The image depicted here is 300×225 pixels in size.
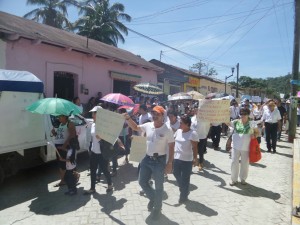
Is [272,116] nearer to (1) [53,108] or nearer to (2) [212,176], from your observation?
(2) [212,176]

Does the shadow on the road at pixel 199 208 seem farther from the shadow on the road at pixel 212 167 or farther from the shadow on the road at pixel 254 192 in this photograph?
the shadow on the road at pixel 212 167

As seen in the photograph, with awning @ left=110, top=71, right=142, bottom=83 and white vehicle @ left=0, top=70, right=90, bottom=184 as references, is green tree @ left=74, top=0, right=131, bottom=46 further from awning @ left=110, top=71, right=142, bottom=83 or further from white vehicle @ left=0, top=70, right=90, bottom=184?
white vehicle @ left=0, top=70, right=90, bottom=184

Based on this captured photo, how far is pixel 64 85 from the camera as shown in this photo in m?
12.9

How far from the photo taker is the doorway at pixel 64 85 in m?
12.5

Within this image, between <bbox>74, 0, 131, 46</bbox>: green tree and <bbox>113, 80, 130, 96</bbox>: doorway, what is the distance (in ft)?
49.5

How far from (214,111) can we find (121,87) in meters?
10.8

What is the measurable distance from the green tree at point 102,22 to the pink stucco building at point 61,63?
14735 mm

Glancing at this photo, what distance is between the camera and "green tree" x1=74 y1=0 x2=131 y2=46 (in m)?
30.6

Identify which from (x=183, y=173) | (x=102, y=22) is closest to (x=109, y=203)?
(x=183, y=173)

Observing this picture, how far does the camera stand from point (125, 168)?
759 cm

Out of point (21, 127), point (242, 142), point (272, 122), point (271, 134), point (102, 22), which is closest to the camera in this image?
point (21, 127)

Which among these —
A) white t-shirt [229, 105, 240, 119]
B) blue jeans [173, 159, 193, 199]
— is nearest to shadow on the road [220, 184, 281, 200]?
blue jeans [173, 159, 193, 199]

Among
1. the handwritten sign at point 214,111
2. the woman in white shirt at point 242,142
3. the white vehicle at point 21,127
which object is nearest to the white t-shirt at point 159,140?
the handwritten sign at point 214,111

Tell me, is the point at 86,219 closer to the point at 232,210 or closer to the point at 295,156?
the point at 232,210
